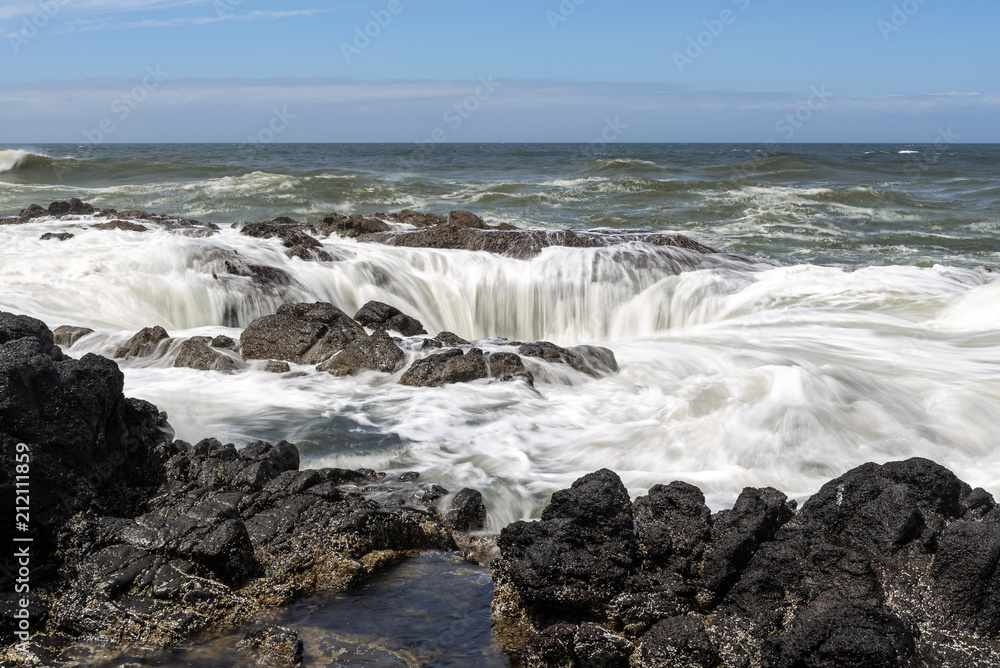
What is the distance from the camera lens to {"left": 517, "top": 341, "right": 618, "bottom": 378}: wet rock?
787 cm

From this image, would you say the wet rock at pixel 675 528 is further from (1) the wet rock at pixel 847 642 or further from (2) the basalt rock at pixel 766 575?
(1) the wet rock at pixel 847 642

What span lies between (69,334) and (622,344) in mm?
5787

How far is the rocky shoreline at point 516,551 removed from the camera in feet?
10.7

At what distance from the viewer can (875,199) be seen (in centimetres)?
2634

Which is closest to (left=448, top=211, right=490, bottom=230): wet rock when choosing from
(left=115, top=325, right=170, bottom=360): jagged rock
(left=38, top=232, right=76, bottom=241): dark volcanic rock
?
(left=38, top=232, right=76, bottom=241): dark volcanic rock

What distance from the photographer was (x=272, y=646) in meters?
3.34

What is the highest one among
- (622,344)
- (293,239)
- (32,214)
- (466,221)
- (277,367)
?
(32,214)

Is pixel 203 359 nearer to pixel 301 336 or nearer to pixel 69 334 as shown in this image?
pixel 301 336

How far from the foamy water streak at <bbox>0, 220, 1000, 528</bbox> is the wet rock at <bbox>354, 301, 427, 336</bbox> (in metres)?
0.86

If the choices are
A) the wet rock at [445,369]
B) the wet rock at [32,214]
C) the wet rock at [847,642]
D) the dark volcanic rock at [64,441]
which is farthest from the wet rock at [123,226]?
the wet rock at [847,642]

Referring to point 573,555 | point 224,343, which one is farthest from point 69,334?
point 573,555

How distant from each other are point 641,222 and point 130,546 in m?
18.3

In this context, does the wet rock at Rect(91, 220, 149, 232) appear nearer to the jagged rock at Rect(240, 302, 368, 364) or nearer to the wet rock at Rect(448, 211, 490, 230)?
the wet rock at Rect(448, 211, 490, 230)

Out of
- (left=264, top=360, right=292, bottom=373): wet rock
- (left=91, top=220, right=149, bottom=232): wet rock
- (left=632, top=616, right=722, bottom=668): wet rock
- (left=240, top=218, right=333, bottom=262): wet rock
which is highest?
(left=91, top=220, right=149, bottom=232): wet rock
